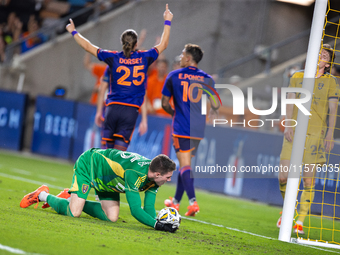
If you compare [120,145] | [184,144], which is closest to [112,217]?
[120,145]

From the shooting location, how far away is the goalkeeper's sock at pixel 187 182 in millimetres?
6410

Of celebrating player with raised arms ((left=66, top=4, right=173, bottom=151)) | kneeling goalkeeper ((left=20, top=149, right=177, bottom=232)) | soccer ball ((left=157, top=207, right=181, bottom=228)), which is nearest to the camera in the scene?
kneeling goalkeeper ((left=20, top=149, right=177, bottom=232))

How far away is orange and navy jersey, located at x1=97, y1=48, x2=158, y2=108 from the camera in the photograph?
6.62 metres

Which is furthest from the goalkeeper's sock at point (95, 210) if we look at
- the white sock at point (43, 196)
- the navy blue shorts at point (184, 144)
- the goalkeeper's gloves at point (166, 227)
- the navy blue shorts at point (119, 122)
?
the navy blue shorts at point (184, 144)

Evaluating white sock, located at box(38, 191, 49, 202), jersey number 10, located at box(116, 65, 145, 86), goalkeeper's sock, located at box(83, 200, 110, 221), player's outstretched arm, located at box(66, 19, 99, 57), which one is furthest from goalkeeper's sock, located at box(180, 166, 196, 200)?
player's outstretched arm, located at box(66, 19, 99, 57)

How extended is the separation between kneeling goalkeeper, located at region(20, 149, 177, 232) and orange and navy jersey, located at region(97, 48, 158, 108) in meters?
1.66

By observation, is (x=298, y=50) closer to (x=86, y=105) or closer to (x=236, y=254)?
(x=86, y=105)

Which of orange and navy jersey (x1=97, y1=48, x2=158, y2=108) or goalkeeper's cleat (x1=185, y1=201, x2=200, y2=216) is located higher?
orange and navy jersey (x1=97, y1=48, x2=158, y2=108)

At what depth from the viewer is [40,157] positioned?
13.4 m

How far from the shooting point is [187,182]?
6465 millimetres

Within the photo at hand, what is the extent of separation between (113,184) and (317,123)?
2.71m

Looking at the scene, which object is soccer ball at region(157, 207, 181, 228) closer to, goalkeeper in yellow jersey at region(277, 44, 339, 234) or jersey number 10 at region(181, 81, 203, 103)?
goalkeeper in yellow jersey at region(277, 44, 339, 234)

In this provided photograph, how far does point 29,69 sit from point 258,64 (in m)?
7.69

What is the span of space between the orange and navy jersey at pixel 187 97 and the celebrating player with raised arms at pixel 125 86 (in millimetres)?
390
